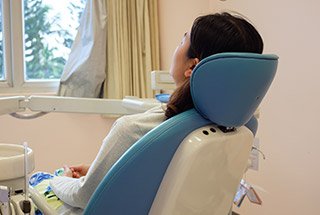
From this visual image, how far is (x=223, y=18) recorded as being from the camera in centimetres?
101

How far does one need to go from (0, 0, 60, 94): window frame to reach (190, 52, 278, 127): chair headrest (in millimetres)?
2032

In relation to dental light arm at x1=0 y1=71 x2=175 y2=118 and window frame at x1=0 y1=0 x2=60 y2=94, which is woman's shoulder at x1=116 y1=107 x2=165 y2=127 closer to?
dental light arm at x1=0 y1=71 x2=175 y2=118

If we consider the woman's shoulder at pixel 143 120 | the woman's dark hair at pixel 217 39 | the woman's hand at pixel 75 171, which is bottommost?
the woman's hand at pixel 75 171

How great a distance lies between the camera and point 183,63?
1.16 m

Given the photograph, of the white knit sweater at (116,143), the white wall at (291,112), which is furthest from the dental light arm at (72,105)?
the white wall at (291,112)

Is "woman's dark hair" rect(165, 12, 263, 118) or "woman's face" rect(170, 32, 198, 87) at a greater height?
"woman's dark hair" rect(165, 12, 263, 118)

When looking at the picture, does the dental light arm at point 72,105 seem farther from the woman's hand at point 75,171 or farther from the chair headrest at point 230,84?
the chair headrest at point 230,84

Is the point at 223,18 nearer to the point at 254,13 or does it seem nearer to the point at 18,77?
the point at 254,13

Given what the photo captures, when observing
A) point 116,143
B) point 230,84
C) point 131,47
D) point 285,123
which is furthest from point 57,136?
point 230,84

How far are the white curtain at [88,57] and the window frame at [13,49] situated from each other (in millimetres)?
306

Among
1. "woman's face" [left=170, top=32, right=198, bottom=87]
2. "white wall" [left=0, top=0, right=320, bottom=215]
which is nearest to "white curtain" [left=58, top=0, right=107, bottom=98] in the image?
"white wall" [left=0, top=0, right=320, bottom=215]

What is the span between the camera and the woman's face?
3.73ft

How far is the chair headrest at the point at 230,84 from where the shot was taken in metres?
0.85

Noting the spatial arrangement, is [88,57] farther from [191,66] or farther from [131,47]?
[191,66]
